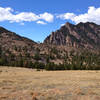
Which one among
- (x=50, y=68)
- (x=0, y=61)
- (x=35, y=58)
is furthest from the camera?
(x=35, y=58)

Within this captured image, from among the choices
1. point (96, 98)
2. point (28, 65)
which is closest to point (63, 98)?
point (96, 98)

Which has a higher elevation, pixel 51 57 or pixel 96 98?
pixel 51 57

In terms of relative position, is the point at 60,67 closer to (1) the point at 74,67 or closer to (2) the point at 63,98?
(1) the point at 74,67

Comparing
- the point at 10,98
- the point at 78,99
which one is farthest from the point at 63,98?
the point at 10,98

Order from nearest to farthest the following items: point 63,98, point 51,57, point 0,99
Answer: point 0,99 < point 63,98 < point 51,57

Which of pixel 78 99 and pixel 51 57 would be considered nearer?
pixel 78 99

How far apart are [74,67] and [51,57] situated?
8445cm

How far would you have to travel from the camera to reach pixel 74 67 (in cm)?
9300

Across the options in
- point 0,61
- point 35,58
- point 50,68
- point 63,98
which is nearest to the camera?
point 63,98

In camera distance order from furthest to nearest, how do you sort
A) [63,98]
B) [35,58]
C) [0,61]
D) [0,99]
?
[35,58], [0,61], [63,98], [0,99]

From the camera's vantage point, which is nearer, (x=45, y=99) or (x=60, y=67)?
(x=45, y=99)

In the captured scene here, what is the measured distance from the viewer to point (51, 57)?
176500 mm

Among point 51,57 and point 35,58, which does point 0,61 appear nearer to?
point 35,58

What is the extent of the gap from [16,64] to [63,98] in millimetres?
89319
